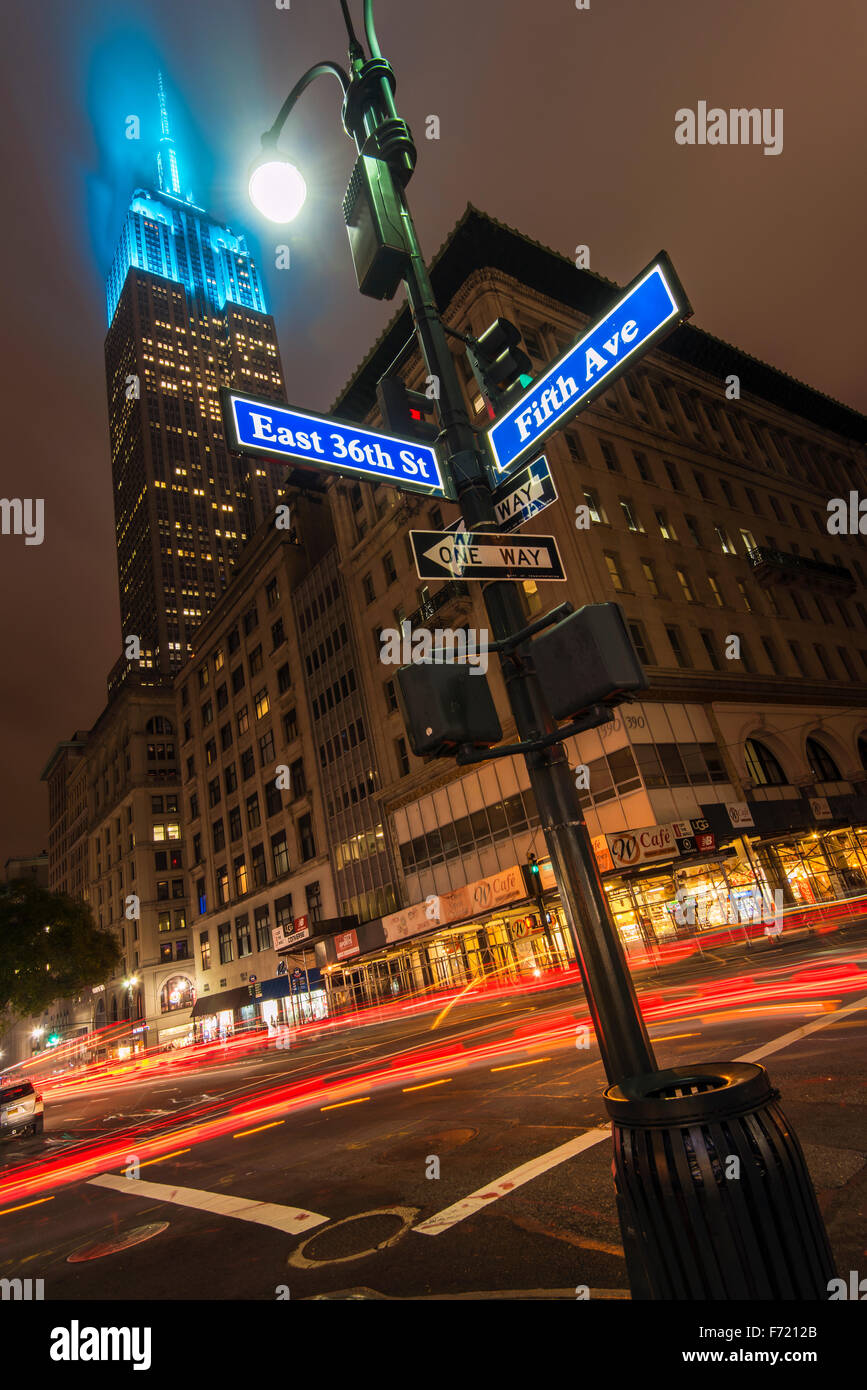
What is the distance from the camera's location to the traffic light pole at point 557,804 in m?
3.58

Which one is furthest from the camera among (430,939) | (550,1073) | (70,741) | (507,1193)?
(70,741)

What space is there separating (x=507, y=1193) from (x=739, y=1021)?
220 inches

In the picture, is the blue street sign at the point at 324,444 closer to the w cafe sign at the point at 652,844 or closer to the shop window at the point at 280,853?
the w cafe sign at the point at 652,844

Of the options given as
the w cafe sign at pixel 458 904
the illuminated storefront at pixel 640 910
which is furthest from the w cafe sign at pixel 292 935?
the w cafe sign at pixel 458 904

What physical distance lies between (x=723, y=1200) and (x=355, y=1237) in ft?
13.5

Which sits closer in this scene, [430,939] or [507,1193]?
[507,1193]

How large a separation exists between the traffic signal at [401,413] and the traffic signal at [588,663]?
7.76 ft

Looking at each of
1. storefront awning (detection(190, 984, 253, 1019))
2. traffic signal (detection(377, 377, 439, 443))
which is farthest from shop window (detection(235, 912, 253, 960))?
traffic signal (detection(377, 377, 439, 443))

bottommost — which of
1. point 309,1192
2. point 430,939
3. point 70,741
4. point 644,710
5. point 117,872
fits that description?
point 309,1192

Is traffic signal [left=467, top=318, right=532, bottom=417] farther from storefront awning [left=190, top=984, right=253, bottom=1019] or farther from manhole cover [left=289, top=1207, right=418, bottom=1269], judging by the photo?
storefront awning [left=190, top=984, right=253, bottom=1019]

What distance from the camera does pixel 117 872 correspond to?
75.4 meters

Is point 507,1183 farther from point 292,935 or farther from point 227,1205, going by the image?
point 292,935
